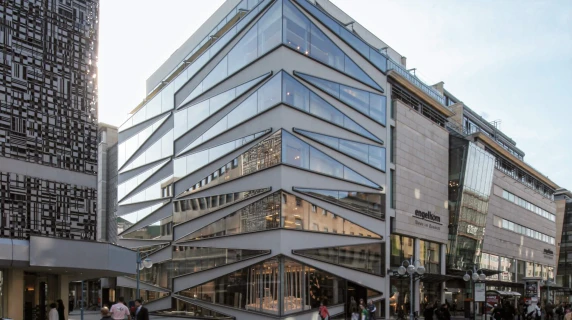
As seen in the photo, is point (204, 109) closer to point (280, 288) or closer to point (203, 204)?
point (203, 204)

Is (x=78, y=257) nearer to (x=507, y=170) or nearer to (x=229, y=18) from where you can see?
(x=229, y=18)

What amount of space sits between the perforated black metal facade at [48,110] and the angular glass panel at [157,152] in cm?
2466

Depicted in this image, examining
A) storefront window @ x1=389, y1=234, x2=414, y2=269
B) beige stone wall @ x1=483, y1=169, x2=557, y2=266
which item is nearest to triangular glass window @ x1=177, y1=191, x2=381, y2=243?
storefront window @ x1=389, y1=234, x2=414, y2=269

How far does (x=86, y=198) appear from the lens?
24.1m

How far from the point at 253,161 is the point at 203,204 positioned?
7198mm

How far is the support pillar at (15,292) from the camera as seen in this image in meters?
22.5

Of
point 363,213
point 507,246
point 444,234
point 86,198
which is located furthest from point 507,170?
point 86,198

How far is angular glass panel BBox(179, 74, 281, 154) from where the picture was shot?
37.6 m

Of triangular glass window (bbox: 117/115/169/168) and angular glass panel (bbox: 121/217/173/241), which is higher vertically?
triangular glass window (bbox: 117/115/169/168)

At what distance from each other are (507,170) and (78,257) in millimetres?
60385

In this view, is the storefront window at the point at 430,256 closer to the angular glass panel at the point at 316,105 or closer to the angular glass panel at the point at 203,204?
the angular glass panel at the point at 316,105

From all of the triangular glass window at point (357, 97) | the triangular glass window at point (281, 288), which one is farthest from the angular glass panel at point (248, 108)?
the triangular glass window at point (281, 288)

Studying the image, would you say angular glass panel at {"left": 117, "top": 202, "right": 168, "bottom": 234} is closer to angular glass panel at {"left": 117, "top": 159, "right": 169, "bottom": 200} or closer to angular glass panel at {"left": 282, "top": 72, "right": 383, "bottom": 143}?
angular glass panel at {"left": 117, "top": 159, "right": 169, "bottom": 200}

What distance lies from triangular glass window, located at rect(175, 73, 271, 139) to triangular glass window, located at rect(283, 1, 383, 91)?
305 centimetres
